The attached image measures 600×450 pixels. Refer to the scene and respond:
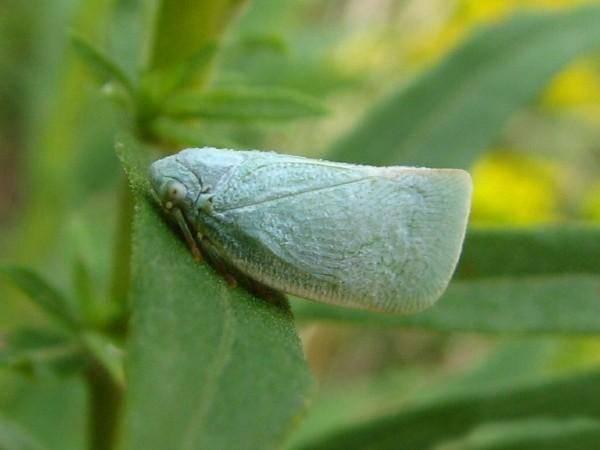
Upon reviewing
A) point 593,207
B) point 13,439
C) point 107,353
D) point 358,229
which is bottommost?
point 13,439

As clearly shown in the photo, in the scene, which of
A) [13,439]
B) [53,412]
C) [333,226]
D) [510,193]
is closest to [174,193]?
[333,226]

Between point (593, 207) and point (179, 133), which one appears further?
point (593, 207)

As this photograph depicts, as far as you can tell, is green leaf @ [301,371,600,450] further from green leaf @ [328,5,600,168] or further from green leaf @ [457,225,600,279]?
green leaf @ [328,5,600,168]

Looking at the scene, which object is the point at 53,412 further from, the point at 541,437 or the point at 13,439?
the point at 541,437

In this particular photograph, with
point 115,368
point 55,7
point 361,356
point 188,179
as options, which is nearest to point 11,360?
point 115,368

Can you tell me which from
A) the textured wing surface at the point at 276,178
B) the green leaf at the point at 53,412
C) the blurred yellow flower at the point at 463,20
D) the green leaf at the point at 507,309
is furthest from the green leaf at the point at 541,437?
the blurred yellow flower at the point at 463,20

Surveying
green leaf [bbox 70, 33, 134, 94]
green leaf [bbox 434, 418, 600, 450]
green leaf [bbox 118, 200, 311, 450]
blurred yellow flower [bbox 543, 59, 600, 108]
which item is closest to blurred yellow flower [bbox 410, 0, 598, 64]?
blurred yellow flower [bbox 543, 59, 600, 108]
